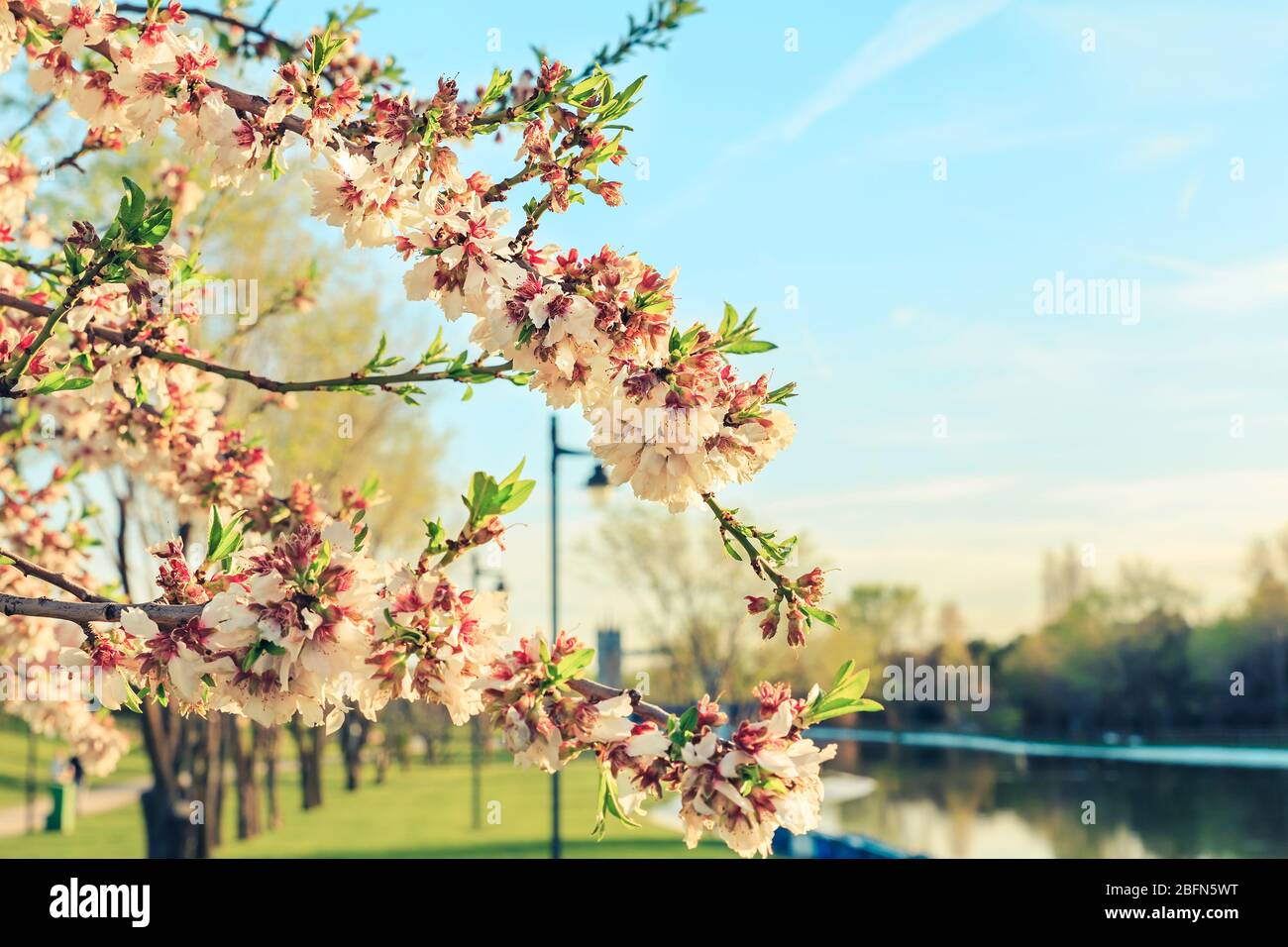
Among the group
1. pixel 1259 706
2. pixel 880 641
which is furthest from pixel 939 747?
pixel 1259 706

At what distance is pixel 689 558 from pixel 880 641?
47416mm

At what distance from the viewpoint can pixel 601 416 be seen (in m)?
2.69

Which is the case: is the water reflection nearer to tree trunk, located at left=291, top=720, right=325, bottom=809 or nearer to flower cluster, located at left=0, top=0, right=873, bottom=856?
tree trunk, located at left=291, top=720, right=325, bottom=809

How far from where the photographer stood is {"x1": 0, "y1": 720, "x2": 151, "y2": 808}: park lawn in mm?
39616

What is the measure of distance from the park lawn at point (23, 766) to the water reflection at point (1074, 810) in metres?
23.8

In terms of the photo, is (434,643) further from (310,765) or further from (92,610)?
(310,765)

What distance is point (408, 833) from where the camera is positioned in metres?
23.9

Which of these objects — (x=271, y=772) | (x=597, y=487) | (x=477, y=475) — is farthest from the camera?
(x=271, y=772)

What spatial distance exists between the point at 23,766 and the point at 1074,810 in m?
39.7

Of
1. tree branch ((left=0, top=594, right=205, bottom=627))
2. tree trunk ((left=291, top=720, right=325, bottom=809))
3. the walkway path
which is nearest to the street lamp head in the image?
tree branch ((left=0, top=594, right=205, bottom=627))

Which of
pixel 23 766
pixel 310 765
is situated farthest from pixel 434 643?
pixel 23 766

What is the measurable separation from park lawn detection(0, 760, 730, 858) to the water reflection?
A: 7.56 m

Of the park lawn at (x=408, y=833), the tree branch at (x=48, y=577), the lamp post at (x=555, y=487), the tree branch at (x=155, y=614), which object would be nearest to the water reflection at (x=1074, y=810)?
the park lawn at (x=408, y=833)
